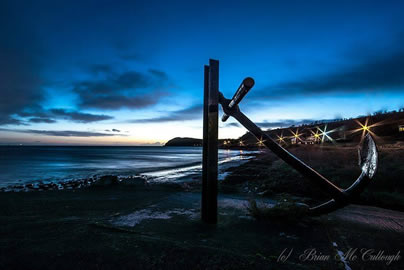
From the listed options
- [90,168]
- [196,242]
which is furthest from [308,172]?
[90,168]

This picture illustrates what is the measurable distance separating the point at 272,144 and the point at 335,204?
170 cm

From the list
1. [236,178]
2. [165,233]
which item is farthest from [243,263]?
[236,178]

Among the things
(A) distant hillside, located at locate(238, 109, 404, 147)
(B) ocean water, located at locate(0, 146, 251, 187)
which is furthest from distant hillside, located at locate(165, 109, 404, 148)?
(B) ocean water, located at locate(0, 146, 251, 187)

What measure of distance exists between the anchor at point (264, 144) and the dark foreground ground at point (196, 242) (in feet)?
1.57

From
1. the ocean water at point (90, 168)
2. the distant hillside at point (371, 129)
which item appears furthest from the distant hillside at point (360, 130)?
the ocean water at point (90, 168)

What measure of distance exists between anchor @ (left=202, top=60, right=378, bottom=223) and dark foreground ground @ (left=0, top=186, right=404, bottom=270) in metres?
0.48

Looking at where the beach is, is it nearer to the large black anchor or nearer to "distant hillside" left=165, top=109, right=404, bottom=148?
the large black anchor

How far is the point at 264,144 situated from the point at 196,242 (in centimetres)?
229

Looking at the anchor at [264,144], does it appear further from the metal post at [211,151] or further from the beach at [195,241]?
the beach at [195,241]

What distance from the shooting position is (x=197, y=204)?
5.90 meters

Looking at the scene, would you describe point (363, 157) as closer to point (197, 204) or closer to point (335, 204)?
point (335, 204)

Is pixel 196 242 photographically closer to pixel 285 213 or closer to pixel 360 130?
pixel 285 213

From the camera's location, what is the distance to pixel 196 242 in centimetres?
313

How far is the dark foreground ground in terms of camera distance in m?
2.42
